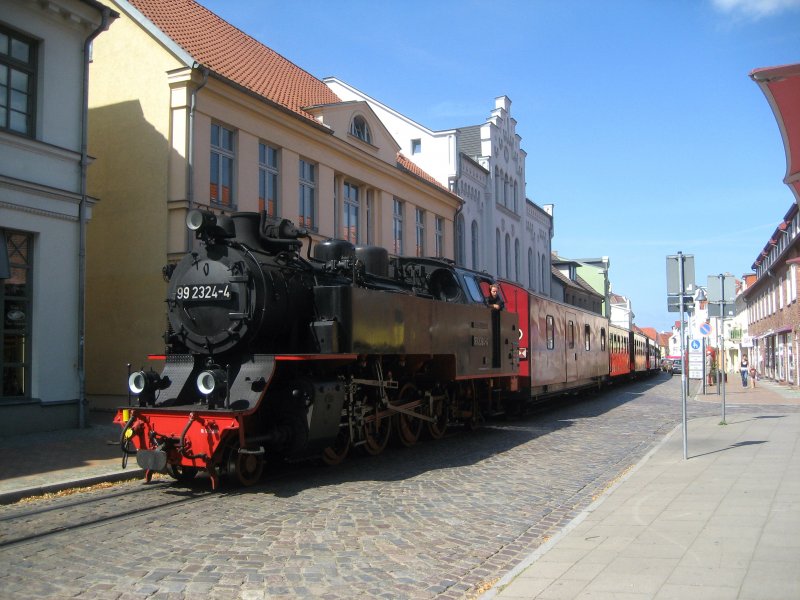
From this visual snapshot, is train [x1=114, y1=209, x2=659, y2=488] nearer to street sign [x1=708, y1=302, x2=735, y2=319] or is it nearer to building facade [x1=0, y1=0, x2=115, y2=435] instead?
building facade [x1=0, y1=0, x2=115, y2=435]

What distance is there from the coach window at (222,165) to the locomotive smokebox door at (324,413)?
826cm

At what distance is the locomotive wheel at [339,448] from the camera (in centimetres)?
934

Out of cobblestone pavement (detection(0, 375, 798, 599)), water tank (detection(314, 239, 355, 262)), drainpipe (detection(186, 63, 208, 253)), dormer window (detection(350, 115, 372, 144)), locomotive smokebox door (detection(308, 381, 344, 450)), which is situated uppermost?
dormer window (detection(350, 115, 372, 144))

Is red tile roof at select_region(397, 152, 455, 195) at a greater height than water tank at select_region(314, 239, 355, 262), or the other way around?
red tile roof at select_region(397, 152, 455, 195)

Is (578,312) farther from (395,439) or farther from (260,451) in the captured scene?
(260,451)

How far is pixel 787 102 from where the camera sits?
4438 mm

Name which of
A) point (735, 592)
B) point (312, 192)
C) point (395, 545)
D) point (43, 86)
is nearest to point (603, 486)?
point (395, 545)

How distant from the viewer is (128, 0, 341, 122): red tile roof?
16.6 metres

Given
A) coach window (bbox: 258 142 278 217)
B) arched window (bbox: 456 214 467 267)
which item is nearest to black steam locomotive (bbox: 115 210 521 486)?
coach window (bbox: 258 142 278 217)

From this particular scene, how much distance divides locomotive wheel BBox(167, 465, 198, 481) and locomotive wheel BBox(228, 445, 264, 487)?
59 centimetres

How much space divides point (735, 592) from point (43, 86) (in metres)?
12.2

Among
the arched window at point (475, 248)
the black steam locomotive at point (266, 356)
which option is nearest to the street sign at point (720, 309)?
the black steam locomotive at point (266, 356)

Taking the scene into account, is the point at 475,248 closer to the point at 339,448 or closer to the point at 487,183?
the point at 487,183

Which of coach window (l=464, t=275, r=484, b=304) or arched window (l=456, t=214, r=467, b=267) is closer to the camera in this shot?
coach window (l=464, t=275, r=484, b=304)
